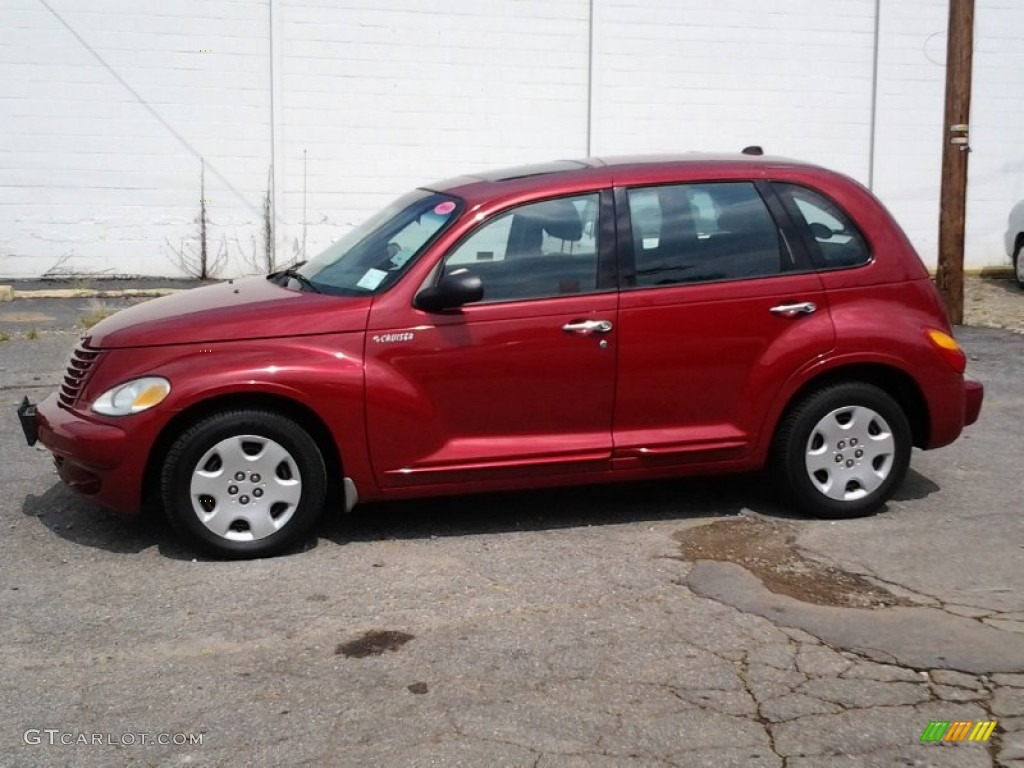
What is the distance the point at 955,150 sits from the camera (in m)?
11.3

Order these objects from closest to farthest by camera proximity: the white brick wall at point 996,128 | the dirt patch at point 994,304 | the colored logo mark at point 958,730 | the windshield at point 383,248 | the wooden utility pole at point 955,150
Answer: the colored logo mark at point 958,730, the windshield at point 383,248, the wooden utility pole at point 955,150, the dirt patch at point 994,304, the white brick wall at point 996,128

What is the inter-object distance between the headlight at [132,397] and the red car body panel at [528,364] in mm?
37

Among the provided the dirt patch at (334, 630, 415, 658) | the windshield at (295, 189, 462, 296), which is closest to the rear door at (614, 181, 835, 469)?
the windshield at (295, 189, 462, 296)

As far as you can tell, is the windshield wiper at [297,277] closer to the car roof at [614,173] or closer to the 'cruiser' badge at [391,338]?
the 'cruiser' badge at [391,338]

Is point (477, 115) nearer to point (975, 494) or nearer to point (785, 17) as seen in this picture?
point (785, 17)

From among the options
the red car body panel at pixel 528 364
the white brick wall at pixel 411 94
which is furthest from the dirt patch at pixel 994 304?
the red car body panel at pixel 528 364

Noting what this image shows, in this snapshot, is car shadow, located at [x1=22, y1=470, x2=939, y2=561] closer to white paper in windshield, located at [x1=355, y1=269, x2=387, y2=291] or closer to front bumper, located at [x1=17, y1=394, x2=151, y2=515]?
front bumper, located at [x1=17, y1=394, x2=151, y2=515]

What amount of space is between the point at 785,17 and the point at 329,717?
13937mm

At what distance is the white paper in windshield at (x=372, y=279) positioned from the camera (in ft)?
18.9

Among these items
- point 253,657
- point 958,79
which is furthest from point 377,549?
point 958,79

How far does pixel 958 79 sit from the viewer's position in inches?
437

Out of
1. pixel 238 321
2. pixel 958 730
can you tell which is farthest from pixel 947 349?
pixel 238 321

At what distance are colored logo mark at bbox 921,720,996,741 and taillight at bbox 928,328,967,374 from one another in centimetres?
254

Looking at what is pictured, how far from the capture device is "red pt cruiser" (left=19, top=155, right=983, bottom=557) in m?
5.47
